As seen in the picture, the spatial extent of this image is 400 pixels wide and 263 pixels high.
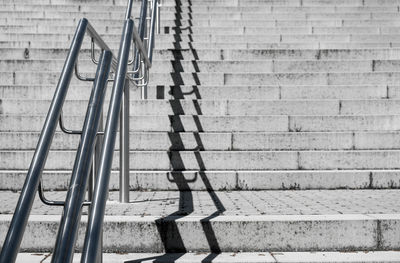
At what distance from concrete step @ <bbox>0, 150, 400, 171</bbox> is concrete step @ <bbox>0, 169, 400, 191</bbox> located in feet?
0.63

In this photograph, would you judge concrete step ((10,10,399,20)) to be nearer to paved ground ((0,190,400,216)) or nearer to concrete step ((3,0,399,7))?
concrete step ((3,0,399,7))

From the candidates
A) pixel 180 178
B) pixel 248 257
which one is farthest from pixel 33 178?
pixel 180 178

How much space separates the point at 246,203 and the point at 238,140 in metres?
1.17

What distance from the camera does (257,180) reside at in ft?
13.2

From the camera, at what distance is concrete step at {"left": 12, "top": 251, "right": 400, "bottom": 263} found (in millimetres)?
2535

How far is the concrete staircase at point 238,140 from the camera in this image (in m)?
2.74

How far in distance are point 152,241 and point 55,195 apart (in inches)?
52.2

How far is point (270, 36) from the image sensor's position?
7.36 meters

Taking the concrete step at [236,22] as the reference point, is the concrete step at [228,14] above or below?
above

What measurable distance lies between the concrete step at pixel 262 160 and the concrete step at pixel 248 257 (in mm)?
1555

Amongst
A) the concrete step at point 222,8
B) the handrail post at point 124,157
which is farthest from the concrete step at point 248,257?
the concrete step at point 222,8

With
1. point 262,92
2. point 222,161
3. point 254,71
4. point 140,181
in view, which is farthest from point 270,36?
point 140,181

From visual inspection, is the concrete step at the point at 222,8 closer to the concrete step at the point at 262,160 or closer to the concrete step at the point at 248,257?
the concrete step at the point at 262,160

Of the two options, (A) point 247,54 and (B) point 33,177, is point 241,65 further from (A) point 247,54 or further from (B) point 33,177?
(B) point 33,177
